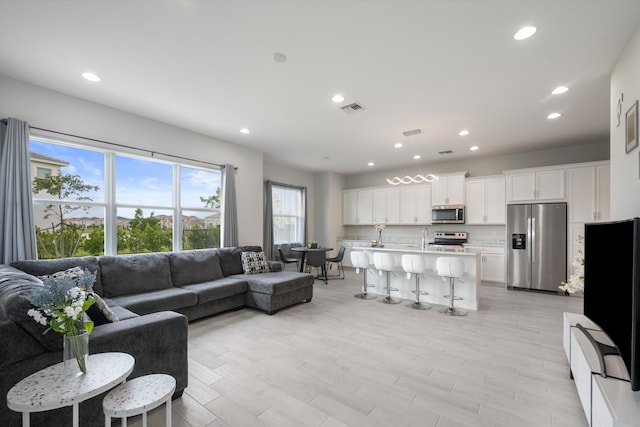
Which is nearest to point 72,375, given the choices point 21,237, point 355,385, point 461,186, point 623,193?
point 355,385

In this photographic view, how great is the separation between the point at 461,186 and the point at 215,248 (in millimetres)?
5743

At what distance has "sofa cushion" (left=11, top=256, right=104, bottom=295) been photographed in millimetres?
2875

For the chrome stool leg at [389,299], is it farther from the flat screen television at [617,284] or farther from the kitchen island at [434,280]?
the flat screen television at [617,284]

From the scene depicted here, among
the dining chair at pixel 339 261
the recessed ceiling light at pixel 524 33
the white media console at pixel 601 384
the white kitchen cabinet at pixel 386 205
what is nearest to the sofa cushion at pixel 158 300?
the dining chair at pixel 339 261

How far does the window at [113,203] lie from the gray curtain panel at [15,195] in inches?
10.9

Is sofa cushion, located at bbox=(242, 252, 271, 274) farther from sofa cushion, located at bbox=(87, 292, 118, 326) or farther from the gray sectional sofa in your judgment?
sofa cushion, located at bbox=(87, 292, 118, 326)

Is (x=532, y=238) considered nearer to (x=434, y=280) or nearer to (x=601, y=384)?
(x=434, y=280)

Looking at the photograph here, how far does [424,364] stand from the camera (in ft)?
8.79

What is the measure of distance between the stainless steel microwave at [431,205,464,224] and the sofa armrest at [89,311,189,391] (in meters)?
6.25

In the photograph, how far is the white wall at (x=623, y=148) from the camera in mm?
2221

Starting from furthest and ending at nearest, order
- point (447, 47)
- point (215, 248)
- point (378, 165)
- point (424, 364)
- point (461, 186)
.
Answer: point (378, 165) → point (461, 186) → point (215, 248) → point (424, 364) → point (447, 47)

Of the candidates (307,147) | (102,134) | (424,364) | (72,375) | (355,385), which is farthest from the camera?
(307,147)

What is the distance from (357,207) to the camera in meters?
8.63

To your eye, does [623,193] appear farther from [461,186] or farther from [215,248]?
[215,248]
